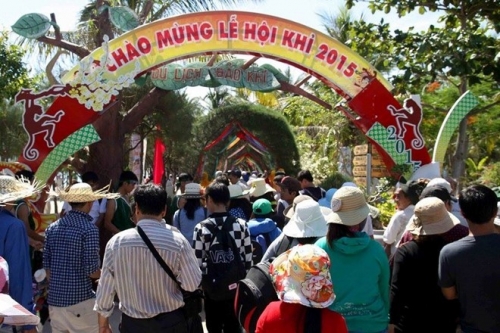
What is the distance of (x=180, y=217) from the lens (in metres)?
7.26

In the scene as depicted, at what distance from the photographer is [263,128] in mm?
20344

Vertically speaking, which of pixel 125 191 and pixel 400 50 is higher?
pixel 400 50

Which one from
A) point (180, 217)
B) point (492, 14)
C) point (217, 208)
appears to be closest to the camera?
point (217, 208)

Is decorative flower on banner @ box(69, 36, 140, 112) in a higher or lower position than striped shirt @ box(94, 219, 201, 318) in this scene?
higher

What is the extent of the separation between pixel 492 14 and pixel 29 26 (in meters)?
7.26

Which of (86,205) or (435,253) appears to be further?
(86,205)

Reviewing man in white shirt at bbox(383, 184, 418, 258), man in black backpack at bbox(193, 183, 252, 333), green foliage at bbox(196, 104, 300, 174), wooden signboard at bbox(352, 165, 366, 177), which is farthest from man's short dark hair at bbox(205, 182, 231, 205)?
green foliage at bbox(196, 104, 300, 174)

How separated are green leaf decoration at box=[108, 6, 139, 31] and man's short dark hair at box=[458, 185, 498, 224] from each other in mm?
8157

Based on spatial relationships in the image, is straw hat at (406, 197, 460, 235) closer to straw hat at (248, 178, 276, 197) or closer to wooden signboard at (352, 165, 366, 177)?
straw hat at (248, 178, 276, 197)

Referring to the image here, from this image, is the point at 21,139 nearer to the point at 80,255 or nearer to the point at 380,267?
the point at 80,255

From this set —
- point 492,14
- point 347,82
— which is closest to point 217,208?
point 492,14

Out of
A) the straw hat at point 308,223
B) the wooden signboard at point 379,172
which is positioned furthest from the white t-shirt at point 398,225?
the wooden signboard at point 379,172

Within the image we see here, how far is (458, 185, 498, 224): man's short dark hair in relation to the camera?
367 cm

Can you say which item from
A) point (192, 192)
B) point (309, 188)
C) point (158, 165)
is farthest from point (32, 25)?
point (309, 188)
